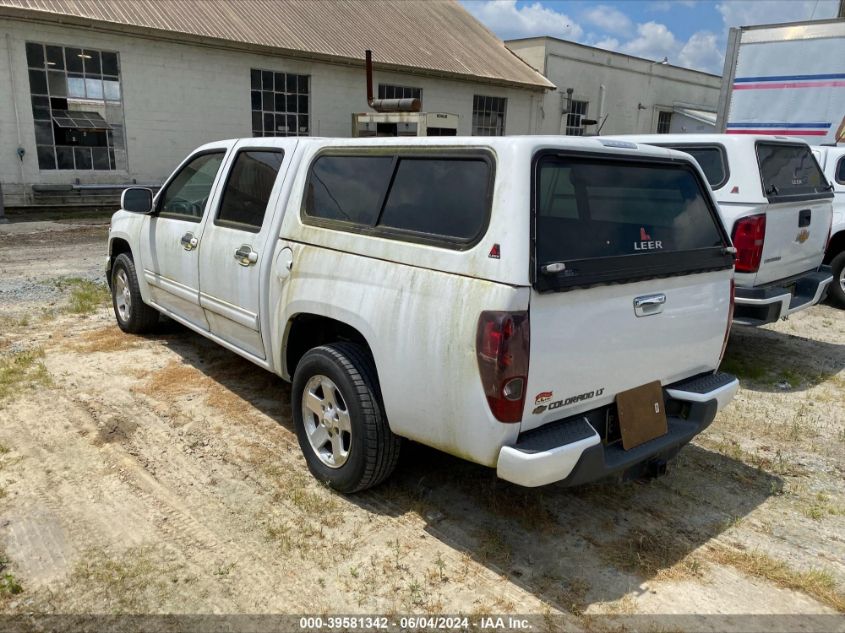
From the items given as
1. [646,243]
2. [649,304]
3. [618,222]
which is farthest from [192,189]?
[649,304]

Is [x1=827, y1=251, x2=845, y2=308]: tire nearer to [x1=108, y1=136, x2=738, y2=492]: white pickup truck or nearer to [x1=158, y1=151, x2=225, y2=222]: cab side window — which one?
[x1=108, y1=136, x2=738, y2=492]: white pickup truck

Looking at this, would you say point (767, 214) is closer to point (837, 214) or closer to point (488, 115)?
point (837, 214)

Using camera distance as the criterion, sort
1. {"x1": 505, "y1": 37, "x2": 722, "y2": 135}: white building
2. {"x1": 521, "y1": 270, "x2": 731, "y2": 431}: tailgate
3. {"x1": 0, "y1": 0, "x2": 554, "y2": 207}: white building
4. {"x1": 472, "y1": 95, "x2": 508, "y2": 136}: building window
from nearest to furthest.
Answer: {"x1": 521, "y1": 270, "x2": 731, "y2": 431}: tailgate, {"x1": 0, "y1": 0, "x2": 554, "y2": 207}: white building, {"x1": 472, "y1": 95, "x2": 508, "y2": 136}: building window, {"x1": 505, "y1": 37, "x2": 722, "y2": 135}: white building

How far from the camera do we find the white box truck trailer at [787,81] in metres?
10.6

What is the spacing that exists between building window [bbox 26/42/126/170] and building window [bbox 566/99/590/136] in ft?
58.1

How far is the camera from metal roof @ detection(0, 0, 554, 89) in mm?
14445

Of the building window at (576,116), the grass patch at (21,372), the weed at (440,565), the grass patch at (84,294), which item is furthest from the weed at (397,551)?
the building window at (576,116)

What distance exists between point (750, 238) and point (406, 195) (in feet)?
11.7

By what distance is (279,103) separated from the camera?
17.7m

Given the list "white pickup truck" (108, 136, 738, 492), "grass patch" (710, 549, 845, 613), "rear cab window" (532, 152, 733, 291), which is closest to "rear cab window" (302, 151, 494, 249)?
"white pickup truck" (108, 136, 738, 492)

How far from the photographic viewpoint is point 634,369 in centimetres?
319

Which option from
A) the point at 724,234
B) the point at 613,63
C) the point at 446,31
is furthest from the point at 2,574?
the point at 613,63

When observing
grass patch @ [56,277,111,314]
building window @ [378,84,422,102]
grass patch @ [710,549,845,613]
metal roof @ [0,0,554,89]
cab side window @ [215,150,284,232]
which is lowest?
grass patch @ [710,549,845,613]

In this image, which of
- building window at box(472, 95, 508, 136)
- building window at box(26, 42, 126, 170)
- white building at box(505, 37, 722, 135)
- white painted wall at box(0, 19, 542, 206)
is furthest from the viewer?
white building at box(505, 37, 722, 135)
